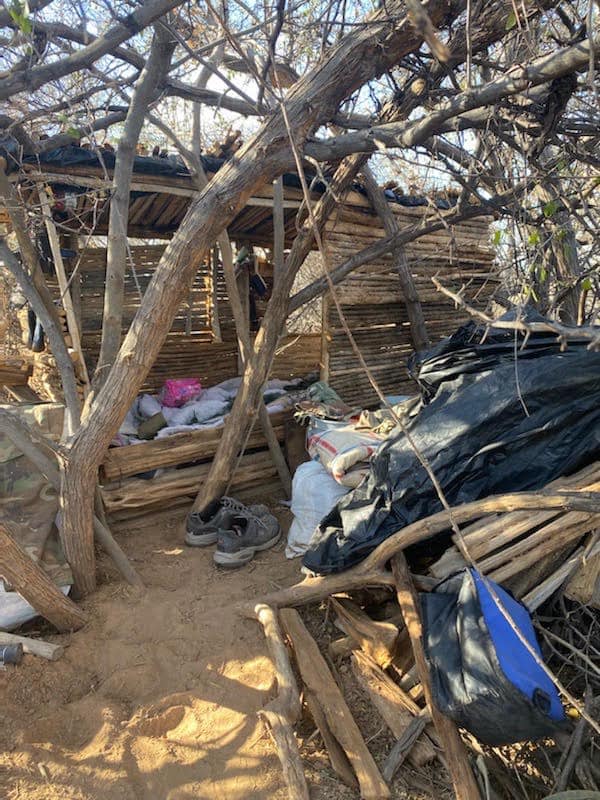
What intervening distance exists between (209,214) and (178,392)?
9.21 ft

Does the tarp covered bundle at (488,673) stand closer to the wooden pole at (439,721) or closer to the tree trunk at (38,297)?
the wooden pole at (439,721)

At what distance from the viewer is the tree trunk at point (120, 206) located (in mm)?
3480

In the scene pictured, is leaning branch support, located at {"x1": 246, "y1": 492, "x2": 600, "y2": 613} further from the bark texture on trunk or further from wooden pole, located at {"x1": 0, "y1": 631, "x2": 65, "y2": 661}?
the bark texture on trunk

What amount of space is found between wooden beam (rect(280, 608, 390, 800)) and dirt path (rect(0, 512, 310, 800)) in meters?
0.23

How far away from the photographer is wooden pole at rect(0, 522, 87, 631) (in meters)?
2.82

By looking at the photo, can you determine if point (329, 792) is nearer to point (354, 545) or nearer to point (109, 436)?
point (354, 545)

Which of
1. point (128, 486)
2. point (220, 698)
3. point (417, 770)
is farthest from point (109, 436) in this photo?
point (417, 770)

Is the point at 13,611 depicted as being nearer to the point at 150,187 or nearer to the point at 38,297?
the point at 38,297

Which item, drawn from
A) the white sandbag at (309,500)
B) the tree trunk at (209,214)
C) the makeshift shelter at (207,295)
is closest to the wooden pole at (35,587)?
the tree trunk at (209,214)

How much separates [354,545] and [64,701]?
183 cm

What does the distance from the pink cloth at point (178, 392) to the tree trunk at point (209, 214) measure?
2111 mm

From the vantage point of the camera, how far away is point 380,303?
6230 mm

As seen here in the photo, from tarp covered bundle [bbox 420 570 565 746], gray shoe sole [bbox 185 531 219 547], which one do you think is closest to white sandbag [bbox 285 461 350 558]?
gray shoe sole [bbox 185 531 219 547]

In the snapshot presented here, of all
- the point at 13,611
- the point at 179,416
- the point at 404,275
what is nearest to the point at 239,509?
the point at 179,416
